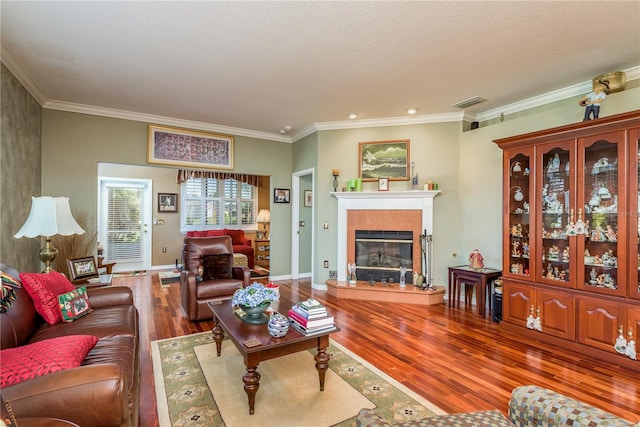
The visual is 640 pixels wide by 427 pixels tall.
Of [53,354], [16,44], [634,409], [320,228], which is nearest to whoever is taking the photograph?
[53,354]

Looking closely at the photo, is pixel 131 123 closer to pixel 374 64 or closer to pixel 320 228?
pixel 320 228

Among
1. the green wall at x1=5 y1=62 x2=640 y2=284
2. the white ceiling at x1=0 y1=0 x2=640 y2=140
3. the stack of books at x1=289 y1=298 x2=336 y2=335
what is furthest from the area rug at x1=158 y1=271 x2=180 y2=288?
the stack of books at x1=289 y1=298 x2=336 y2=335

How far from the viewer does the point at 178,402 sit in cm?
207

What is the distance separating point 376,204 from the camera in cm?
491

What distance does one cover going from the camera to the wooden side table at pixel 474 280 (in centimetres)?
389

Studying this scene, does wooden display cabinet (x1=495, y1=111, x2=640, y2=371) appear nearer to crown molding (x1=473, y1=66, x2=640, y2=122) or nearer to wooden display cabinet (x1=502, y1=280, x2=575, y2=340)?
wooden display cabinet (x1=502, y1=280, x2=575, y2=340)

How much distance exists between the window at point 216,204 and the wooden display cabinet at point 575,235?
21.9 ft

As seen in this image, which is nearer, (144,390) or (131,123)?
(144,390)

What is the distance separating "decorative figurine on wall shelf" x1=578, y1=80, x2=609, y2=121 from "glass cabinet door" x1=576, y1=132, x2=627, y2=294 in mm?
361

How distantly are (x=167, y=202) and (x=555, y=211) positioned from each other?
777 centimetres

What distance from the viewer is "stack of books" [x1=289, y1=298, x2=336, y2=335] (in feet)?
7.18

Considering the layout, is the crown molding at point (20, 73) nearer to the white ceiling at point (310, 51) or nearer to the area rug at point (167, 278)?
the white ceiling at point (310, 51)

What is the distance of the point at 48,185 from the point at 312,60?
3994 millimetres

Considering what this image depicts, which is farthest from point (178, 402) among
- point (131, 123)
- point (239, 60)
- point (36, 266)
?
point (131, 123)
